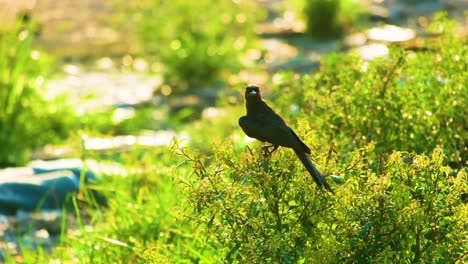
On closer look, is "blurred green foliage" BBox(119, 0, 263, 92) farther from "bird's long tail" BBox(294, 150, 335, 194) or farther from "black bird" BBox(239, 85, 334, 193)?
"bird's long tail" BBox(294, 150, 335, 194)

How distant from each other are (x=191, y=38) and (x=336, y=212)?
625 cm

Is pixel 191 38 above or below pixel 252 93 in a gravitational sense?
below

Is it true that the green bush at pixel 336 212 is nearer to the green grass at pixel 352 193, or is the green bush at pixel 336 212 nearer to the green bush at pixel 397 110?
the green grass at pixel 352 193

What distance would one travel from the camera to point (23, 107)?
258 inches

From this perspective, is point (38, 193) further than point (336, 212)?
Yes

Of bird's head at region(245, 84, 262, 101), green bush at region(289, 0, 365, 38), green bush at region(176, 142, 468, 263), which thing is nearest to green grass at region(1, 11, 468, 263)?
green bush at region(176, 142, 468, 263)

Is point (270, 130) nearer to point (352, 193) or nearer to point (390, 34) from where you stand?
point (352, 193)

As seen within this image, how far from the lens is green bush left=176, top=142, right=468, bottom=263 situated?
2729 millimetres

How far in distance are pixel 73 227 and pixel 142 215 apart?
991 mm

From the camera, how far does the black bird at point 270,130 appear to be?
2740 millimetres

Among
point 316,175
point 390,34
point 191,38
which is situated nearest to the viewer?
point 316,175

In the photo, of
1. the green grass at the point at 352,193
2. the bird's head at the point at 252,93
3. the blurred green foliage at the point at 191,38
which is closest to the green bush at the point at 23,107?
the blurred green foliage at the point at 191,38

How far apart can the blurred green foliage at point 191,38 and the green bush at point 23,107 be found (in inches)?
79.0

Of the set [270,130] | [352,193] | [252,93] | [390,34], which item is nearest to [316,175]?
[352,193]
